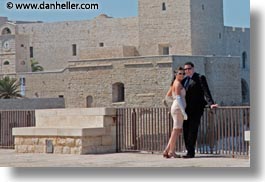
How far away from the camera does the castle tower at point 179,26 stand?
4031 centimetres

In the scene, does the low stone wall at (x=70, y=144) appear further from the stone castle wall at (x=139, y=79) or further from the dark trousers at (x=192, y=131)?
the stone castle wall at (x=139, y=79)

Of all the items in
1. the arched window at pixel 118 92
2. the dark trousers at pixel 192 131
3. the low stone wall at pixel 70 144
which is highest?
the arched window at pixel 118 92

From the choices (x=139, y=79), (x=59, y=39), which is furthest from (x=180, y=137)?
(x=59, y=39)

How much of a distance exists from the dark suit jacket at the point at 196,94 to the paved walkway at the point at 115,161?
2.10 ft

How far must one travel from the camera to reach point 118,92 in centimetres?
3825

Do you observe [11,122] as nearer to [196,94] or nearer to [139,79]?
A: [196,94]

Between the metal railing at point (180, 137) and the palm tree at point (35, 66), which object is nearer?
the metal railing at point (180, 137)

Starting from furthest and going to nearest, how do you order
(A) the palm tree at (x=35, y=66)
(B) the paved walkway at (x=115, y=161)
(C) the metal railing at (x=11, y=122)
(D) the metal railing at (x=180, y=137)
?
1. (A) the palm tree at (x=35, y=66)
2. (C) the metal railing at (x=11, y=122)
3. (D) the metal railing at (x=180, y=137)
4. (B) the paved walkway at (x=115, y=161)

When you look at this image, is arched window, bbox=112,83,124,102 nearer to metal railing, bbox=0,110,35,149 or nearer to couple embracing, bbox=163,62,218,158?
metal railing, bbox=0,110,35,149

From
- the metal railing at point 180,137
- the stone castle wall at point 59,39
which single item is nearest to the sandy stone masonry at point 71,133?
the metal railing at point 180,137

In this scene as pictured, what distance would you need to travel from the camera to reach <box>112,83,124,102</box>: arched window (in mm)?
38000

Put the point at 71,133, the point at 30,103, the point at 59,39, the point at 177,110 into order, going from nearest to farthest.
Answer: the point at 177,110, the point at 71,133, the point at 30,103, the point at 59,39

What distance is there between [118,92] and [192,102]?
28570mm

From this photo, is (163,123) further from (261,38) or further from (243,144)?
(261,38)
